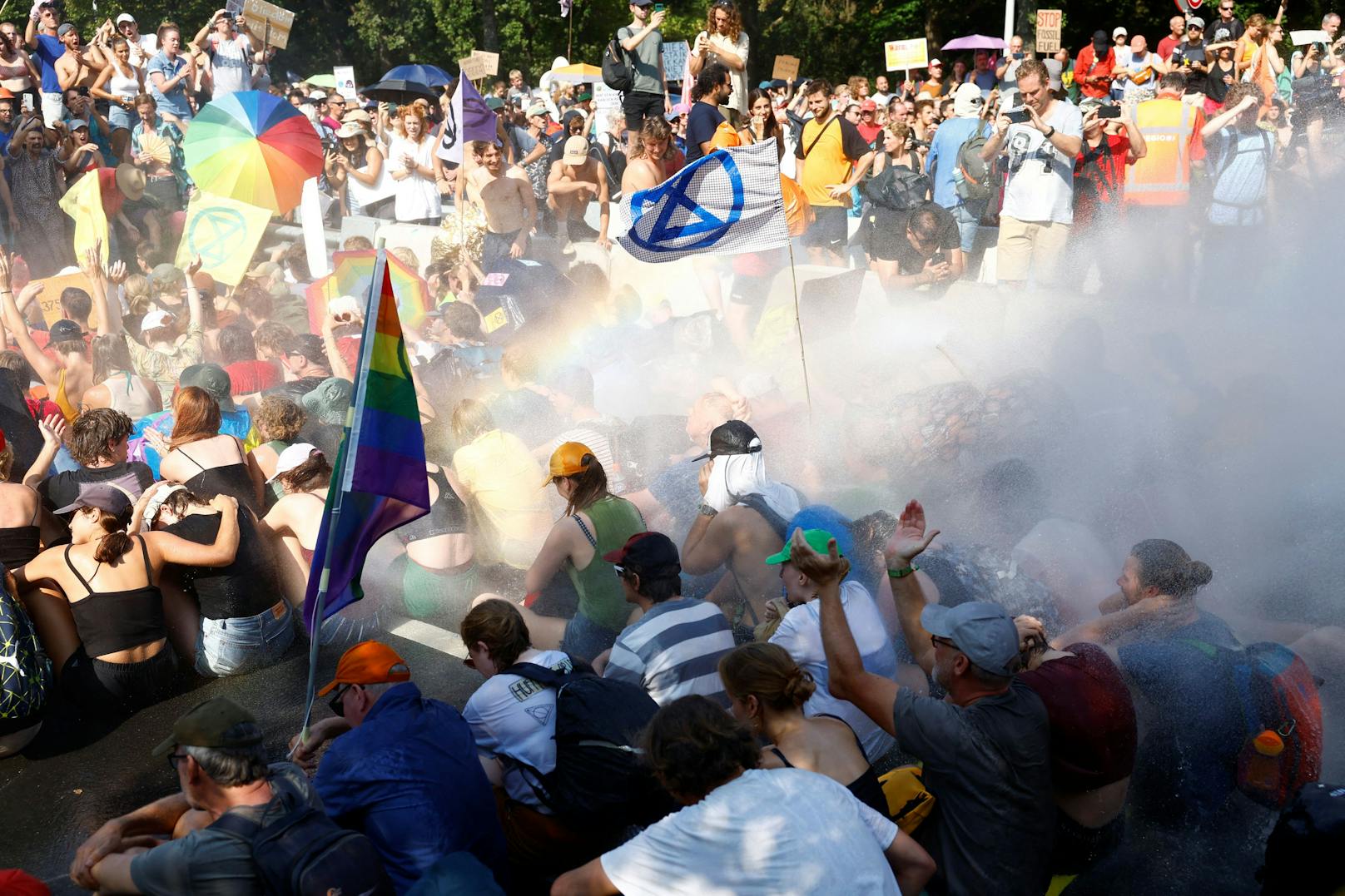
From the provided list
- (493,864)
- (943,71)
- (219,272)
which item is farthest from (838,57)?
(493,864)

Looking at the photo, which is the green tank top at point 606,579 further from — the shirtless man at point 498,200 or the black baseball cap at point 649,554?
the shirtless man at point 498,200

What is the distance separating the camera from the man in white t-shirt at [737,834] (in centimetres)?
282

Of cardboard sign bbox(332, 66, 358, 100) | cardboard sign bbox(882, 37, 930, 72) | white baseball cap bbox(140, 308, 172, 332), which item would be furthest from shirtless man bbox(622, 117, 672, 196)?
cardboard sign bbox(332, 66, 358, 100)

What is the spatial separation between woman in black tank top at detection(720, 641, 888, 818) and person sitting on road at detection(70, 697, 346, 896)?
1.25 metres

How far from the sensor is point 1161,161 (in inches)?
395

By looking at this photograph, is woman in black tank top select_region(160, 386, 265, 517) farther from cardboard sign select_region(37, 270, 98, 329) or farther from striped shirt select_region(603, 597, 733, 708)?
cardboard sign select_region(37, 270, 98, 329)

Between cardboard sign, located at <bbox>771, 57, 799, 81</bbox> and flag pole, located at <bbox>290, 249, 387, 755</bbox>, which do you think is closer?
flag pole, located at <bbox>290, 249, 387, 755</bbox>

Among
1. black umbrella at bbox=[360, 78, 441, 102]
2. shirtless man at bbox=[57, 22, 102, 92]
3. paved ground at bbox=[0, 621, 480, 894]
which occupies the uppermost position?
shirtless man at bbox=[57, 22, 102, 92]

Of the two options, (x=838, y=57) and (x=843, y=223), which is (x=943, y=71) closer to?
(x=838, y=57)

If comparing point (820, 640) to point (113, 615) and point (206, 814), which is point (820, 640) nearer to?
point (206, 814)

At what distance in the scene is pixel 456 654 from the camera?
615 centimetres

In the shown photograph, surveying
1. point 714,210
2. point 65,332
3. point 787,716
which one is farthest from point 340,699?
point 65,332

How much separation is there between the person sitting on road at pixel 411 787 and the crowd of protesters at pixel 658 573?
1 cm

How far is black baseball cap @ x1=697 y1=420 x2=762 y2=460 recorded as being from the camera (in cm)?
583
